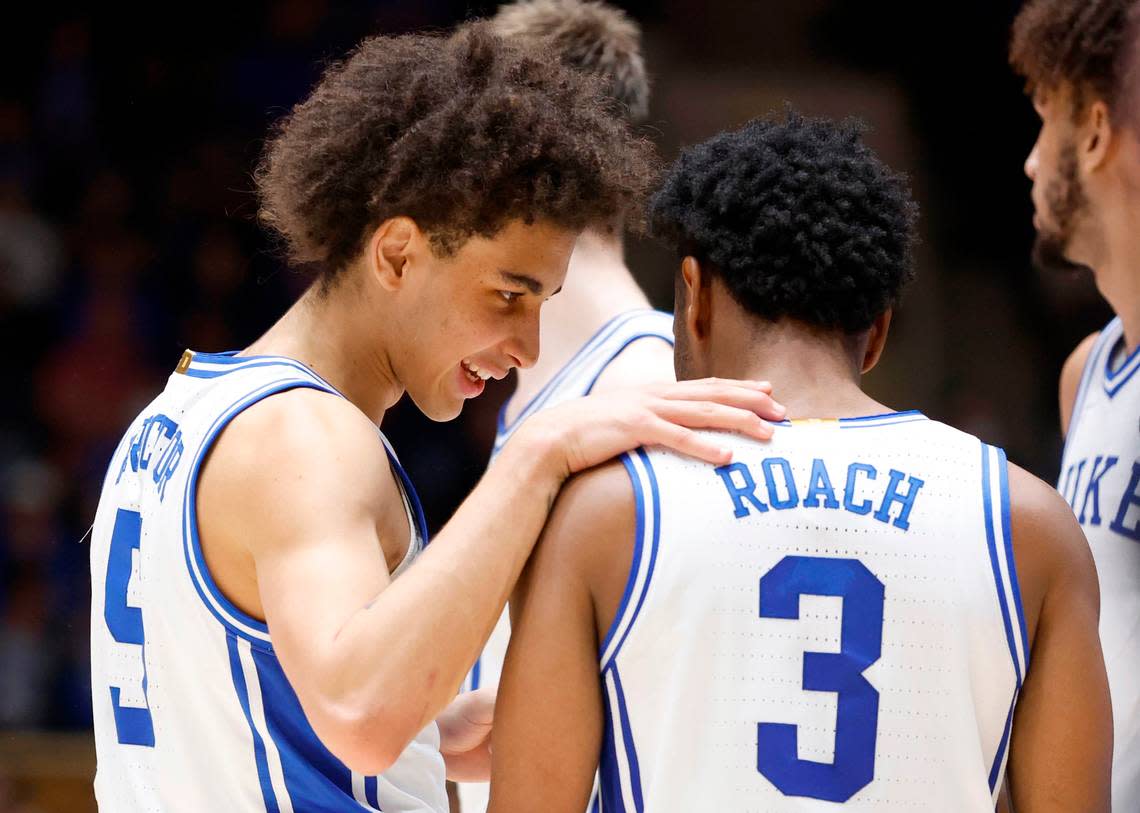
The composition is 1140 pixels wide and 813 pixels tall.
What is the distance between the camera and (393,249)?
7.27 feet

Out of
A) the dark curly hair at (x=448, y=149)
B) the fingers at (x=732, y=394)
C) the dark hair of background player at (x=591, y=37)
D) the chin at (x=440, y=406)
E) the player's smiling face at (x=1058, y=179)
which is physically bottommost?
the chin at (x=440, y=406)

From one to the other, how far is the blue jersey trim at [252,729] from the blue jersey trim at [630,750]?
1.68 feet

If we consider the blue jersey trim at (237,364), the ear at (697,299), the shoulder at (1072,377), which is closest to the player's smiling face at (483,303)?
the blue jersey trim at (237,364)

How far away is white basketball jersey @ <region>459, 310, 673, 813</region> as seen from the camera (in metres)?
3.16

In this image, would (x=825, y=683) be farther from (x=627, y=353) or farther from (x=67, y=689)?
(x=67, y=689)

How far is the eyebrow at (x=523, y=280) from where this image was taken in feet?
7.31

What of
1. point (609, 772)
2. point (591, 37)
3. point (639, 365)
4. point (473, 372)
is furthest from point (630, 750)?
point (591, 37)

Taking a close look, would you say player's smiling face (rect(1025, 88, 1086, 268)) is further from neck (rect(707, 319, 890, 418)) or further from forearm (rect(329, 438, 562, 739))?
forearm (rect(329, 438, 562, 739))

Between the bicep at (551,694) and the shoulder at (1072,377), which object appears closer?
the bicep at (551,694)

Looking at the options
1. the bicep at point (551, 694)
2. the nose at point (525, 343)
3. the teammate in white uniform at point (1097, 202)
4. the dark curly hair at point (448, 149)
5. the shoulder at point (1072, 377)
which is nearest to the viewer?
the bicep at point (551, 694)

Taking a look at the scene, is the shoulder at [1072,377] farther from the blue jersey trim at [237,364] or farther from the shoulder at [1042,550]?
the blue jersey trim at [237,364]

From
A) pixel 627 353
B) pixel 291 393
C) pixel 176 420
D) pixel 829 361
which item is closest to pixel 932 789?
pixel 829 361

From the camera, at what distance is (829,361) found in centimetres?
194

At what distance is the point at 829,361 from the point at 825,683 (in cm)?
46
